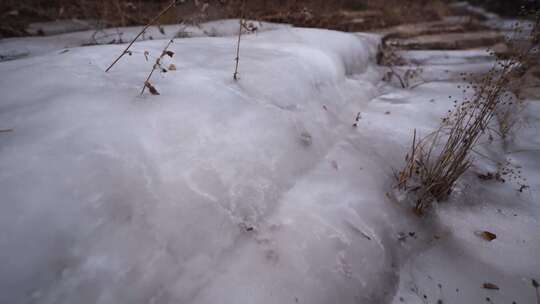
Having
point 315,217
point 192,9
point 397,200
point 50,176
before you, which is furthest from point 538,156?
point 192,9

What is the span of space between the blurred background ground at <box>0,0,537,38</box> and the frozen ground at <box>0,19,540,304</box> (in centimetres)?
83

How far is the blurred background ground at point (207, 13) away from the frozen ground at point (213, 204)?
0.83 meters

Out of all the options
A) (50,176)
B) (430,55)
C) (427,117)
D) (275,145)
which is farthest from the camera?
(430,55)

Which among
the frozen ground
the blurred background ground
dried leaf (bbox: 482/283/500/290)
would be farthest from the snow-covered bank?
the blurred background ground

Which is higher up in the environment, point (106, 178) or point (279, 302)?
point (106, 178)

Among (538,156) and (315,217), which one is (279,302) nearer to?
(315,217)

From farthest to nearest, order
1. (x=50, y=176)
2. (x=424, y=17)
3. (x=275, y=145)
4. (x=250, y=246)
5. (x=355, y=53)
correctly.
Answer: (x=424, y=17) < (x=355, y=53) < (x=275, y=145) < (x=250, y=246) < (x=50, y=176)

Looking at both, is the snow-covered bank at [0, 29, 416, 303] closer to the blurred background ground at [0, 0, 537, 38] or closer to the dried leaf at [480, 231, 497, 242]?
the dried leaf at [480, 231, 497, 242]

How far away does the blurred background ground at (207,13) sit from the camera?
2631 mm

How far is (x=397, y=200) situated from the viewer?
1.38 metres

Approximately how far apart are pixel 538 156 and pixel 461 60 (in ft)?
7.72

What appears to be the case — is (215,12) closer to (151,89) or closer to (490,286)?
(151,89)

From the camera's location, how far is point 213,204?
3.42ft

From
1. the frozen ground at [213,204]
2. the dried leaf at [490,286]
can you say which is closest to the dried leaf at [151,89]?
the frozen ground at [213,204]
